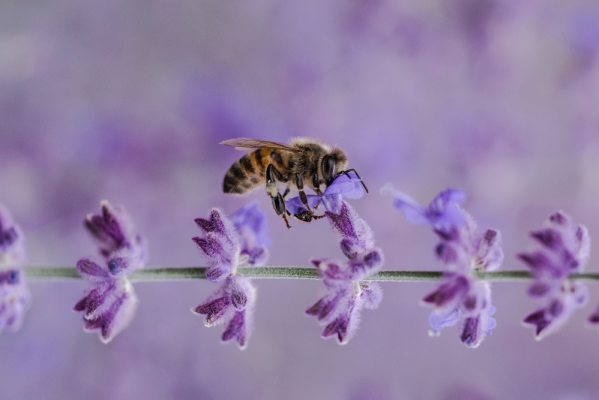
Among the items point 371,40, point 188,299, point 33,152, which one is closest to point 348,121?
point 371,40

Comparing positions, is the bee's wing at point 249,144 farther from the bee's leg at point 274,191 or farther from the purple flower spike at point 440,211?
the purple flower spike at point 440,211

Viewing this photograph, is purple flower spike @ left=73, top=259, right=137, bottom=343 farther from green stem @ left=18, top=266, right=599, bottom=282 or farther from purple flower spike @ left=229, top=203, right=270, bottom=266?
purple flower spike @ left=229, top=203, right=270, bottom=266

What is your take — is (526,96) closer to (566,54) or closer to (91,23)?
(566,54)

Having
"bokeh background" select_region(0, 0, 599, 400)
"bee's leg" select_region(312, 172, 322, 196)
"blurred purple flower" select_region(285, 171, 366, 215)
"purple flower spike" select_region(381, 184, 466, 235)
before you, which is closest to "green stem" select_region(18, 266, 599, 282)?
"purple flower spike" select_region(381, 184, 466, 235)

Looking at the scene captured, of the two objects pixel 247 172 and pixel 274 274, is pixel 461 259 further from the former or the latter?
pixel 247 172

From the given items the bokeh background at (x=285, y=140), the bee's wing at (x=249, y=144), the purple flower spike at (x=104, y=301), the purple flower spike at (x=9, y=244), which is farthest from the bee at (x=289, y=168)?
the bokeh background at (x=285, y=140)
